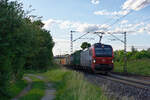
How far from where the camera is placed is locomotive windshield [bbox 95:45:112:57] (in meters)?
23.1

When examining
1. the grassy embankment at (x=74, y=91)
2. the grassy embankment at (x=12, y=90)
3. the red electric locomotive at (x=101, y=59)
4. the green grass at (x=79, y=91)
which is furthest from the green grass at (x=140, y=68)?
the grassy embankment at (x=12, y=90)

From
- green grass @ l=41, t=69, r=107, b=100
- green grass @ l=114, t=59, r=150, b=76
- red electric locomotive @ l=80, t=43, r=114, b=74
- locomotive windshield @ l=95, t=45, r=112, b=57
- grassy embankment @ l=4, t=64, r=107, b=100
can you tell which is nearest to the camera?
green grass @ l=41, t=69, r=107, b=100

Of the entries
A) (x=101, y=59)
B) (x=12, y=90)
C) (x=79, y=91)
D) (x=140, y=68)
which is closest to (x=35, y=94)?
(x=12, y=90)

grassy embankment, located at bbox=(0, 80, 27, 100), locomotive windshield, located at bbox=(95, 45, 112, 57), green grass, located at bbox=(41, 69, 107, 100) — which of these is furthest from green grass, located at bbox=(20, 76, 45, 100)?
locomotive windshield, located at bbox=(95, 45, 112, 57)

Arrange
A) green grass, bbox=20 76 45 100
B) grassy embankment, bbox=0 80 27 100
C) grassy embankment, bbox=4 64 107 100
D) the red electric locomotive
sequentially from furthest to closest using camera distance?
the red electric locomotive → green grass, bbox=20 76 45 100 → grassy embankment, bbox=0 80 27 100 → grassy embankment, bbox=4 64 107 100

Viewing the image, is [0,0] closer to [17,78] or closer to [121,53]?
[17,78]

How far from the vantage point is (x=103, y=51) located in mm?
23344

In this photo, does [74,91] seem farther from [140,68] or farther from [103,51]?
[140,68]

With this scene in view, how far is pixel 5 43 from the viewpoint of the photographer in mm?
7703

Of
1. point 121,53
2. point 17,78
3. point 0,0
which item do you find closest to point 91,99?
point 0,0

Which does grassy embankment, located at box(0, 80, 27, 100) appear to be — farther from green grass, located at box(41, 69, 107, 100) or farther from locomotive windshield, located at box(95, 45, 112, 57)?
locomotive windshield, located at box(95, 45, 112, 57)

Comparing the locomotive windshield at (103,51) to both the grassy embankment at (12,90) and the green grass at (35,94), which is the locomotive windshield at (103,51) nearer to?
the green grass at (35,94)

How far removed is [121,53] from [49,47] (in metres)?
20.7

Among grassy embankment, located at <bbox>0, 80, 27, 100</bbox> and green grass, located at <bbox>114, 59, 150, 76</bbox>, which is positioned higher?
green grass, located at <bbox>114, 59, 150, 76</bbox>
